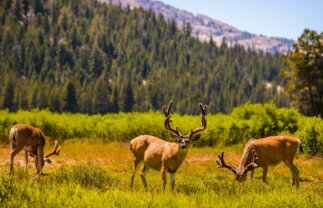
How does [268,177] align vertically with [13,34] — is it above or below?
below

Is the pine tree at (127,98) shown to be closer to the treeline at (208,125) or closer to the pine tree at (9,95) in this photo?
the pine tree at (9,95)

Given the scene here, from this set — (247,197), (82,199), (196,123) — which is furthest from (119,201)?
(196,123)

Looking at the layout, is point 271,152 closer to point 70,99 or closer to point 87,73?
point 70,99

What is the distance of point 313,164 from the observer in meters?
16.8

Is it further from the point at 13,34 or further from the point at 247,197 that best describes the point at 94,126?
the point at 13,34

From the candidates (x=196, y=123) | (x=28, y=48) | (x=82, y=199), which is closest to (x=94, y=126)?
(x=196, y=123)

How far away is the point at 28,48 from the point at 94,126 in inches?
6005

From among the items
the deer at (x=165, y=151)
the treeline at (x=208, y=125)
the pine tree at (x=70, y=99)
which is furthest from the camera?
the pine tree at (x=70, y=99)

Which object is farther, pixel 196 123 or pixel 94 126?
pixel 94 126

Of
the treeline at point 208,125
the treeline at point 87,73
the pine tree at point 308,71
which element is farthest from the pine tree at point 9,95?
the pine tree at point 308,71

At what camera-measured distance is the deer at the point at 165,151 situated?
9125mm

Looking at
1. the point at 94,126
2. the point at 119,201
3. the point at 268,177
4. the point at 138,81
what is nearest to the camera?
the point at 119,201

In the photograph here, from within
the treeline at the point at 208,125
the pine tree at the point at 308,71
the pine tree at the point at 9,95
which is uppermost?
the pine tree at the point at 308,71

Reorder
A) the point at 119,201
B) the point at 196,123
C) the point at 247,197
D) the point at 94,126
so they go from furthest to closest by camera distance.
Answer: the point at 94,126 < the point at 196,123 < the point at 247,197 < the point at 119,201
